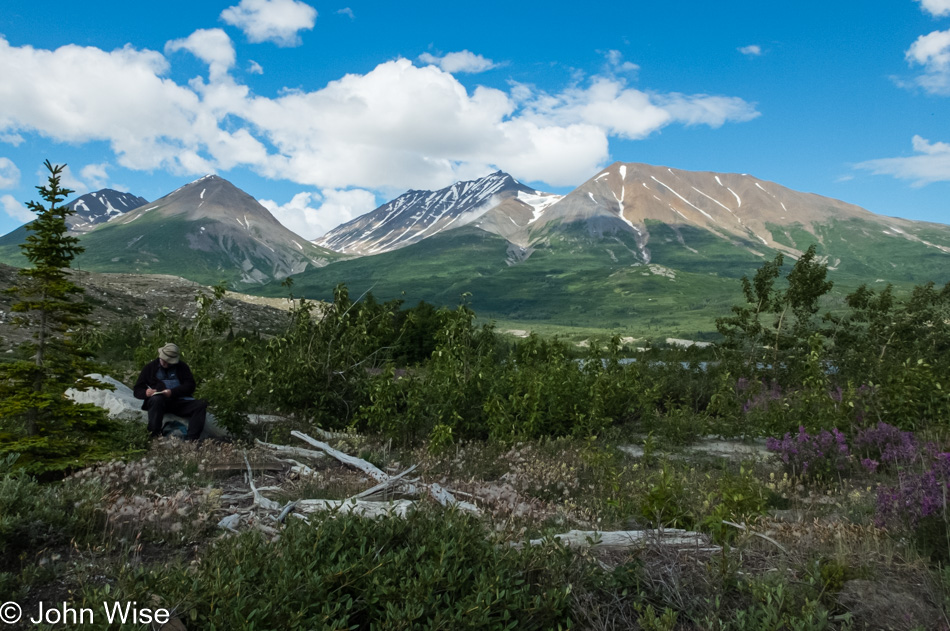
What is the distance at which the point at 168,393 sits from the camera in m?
7.78

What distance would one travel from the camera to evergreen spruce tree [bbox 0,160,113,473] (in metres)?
5.34

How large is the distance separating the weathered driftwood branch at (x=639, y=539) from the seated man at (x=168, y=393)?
19.6 ft

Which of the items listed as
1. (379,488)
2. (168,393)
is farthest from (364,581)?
(168,393)

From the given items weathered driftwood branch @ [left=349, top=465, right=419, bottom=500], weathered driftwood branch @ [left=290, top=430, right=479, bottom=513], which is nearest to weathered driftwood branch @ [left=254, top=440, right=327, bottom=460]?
weathered driftwood branch @ [left=290, top=430, right=479, bottom=513]

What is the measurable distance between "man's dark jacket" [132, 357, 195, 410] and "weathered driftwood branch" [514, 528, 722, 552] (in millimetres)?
6316

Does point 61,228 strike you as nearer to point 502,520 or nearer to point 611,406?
point 502,520

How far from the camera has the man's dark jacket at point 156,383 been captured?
26.2 ft

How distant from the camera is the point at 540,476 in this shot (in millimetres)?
6613

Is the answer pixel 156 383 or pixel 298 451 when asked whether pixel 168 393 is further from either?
pixel 298 451

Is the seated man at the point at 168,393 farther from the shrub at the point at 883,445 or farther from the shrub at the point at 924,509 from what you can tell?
the shrub at the point at 883,445

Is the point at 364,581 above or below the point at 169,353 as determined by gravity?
below

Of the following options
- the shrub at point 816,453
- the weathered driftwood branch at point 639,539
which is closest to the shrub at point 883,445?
the shrub at point 816,453

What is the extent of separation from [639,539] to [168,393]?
683cm

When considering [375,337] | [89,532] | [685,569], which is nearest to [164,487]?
[89,532]
